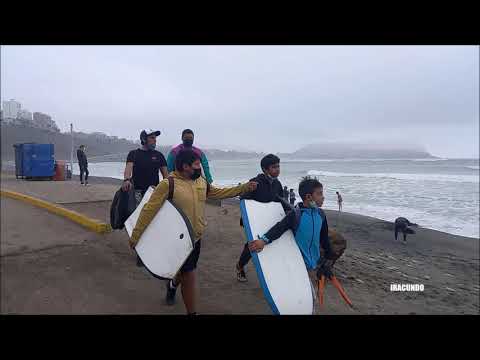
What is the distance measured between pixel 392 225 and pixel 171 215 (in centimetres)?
794

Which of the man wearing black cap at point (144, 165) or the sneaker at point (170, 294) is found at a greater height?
the man wearing black cap at point (144, 165)

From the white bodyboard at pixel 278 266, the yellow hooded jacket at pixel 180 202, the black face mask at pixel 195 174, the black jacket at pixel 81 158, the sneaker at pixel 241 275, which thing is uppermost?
the black jacket at pixel 81 158

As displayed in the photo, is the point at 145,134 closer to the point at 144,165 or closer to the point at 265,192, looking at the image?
the point at 144,165

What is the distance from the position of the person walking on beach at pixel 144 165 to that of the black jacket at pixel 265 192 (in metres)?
1.16

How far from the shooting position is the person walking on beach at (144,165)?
3.14 meters

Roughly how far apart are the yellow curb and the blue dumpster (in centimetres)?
27

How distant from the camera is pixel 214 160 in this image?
384cm

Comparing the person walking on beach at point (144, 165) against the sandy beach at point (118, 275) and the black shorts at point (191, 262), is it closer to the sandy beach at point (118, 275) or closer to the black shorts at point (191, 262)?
the sandy beach at point (118, 275)

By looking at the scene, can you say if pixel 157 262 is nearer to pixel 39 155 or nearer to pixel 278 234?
Answer: pixel 278 234

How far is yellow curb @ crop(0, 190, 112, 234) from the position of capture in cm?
227

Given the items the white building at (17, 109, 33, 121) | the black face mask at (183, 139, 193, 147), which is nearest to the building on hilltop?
the white building at (17, 109, 33, 121)

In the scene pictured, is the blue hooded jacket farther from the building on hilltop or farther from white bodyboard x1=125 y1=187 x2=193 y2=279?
the building on hilltop

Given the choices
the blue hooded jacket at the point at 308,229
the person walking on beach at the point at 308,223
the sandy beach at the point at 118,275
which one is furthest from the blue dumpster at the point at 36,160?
the blue hooded jacket at the point at 308,229

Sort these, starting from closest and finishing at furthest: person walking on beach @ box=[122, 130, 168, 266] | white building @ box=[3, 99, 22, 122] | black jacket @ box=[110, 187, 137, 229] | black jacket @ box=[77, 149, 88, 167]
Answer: white building @ box=[3, 99, 22, 122]
black jacket @ box=[110, 187, 137, 229]
person walking on beach @ box=[122, 130, 168, 266]
black jacket @ box=[77, 149, 88, 167]
